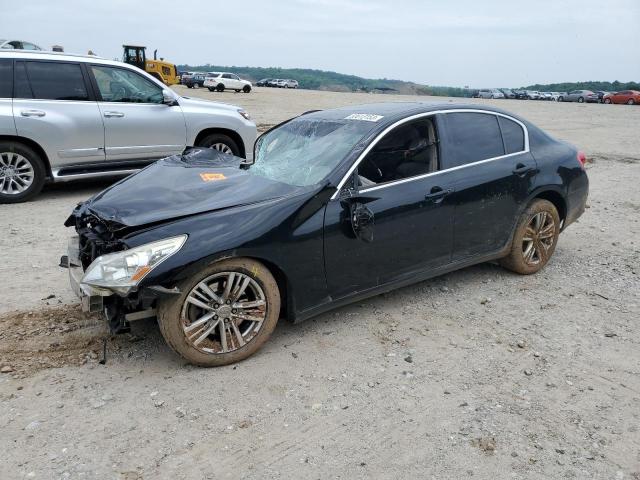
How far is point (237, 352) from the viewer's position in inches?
139

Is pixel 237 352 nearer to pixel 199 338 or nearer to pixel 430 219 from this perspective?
pixel 199 338

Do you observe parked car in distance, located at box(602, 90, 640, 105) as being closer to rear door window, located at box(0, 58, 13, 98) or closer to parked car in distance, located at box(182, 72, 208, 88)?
parked car in distance, located at box(182, 72, 208, 88)

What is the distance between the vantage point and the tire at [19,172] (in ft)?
23.6

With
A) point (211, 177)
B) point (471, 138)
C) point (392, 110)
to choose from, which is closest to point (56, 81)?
point (211, 177)

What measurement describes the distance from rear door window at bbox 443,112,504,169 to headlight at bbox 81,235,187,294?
2.31 meters

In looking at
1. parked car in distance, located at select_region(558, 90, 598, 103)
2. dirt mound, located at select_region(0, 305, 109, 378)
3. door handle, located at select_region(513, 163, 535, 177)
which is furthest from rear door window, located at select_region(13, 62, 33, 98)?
parked car in distance, located at select_region(558, 90, 598, 103)

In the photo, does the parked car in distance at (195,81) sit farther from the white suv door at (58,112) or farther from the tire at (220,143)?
the white suv door at (58,112)

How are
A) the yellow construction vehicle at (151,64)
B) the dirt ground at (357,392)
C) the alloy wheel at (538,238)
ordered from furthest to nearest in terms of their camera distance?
the yellow construction vehicle at (151,64)
the alloy wheel at (538,238)
the dirt ground at (357,392)

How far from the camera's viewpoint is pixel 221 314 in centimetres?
341

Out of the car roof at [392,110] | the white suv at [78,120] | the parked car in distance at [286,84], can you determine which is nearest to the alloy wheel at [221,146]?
the white suv at [78,120]

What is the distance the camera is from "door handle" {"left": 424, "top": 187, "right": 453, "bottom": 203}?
4188 millimetres

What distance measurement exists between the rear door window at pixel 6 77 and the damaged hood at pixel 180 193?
4.06 meters

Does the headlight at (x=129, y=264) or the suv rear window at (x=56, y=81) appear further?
the suv rear window at (x=56, y=81)

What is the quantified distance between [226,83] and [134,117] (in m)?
34.0
